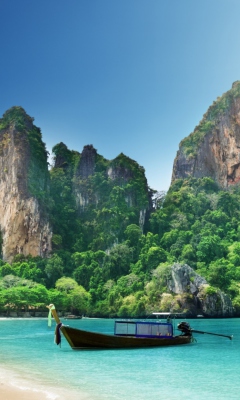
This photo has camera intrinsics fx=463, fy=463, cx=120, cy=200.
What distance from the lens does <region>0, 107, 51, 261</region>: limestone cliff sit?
85.3m

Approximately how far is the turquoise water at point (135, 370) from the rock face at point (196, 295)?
33.5 m

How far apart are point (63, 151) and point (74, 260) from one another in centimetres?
3438

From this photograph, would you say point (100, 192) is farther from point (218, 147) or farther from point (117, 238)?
point (218, 147)

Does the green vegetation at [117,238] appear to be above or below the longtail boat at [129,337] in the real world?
above

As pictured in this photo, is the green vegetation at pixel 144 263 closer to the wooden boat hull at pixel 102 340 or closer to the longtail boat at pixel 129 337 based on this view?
the longtail boat at pixel 129 337

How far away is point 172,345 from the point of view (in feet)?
81.7

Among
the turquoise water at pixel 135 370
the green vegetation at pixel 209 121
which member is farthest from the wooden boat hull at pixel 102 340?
the green vegetation at pixel 209 121

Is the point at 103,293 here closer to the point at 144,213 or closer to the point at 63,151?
the point at 144,213

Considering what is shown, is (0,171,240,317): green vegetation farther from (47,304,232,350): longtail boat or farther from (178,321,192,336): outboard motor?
(47,304,232,350): longtail boat

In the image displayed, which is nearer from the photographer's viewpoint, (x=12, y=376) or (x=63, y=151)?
(x=12, y=376)

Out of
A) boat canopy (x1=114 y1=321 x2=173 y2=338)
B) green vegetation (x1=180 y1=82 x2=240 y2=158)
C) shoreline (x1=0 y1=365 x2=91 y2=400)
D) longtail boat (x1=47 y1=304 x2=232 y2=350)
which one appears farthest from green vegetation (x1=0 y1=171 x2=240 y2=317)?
shoreline (x1=0 y1=365 x2=91 y2=400)

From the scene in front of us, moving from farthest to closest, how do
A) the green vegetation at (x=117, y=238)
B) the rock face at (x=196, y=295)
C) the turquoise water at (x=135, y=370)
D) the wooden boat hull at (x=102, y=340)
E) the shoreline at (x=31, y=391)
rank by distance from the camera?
the green vegetation at (x=117, y=238) < the rock face at (x=196, y=295) < the wooden boat hull at (x=102, y=340) < the turquoise water at (x=135, y=370) < the shoreline at (x=31, y=391)

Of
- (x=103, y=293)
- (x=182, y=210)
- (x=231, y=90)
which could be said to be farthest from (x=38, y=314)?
(x=231, y=90)

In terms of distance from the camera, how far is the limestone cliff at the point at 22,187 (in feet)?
280
